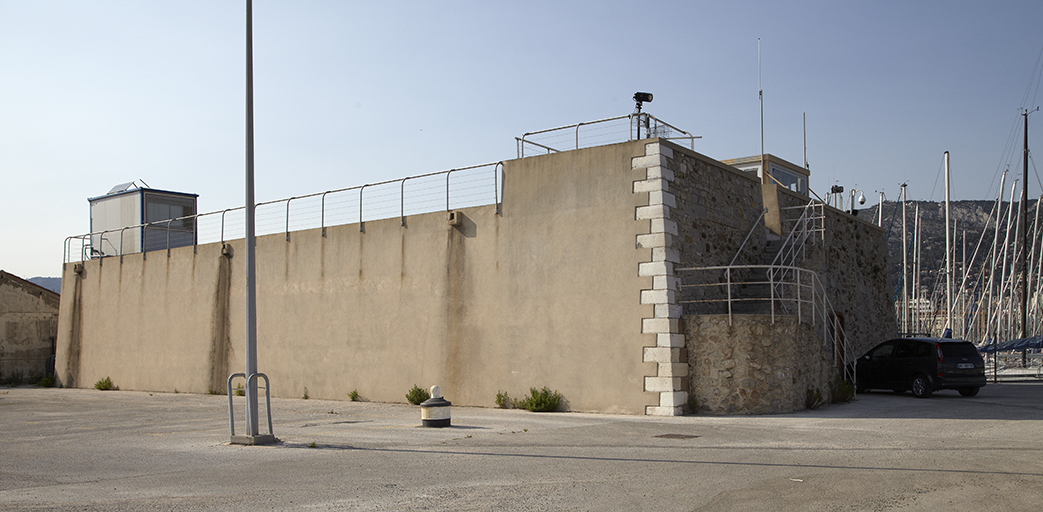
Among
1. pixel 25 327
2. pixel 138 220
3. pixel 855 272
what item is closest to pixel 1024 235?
pixel 855 272

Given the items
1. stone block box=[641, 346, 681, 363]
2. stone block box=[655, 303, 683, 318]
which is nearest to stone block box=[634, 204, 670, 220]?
stone block box=[655, 303, 683, 318]

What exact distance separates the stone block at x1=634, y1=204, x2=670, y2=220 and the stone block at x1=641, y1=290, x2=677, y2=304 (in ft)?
4.82

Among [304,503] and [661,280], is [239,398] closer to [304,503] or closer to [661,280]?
[661,280]

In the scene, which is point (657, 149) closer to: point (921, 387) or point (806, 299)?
point (806, 299)

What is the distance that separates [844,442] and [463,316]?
979 centimetres

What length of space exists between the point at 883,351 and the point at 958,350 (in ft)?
5.77

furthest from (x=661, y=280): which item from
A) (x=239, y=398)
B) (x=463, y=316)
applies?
(x=239, y=398)

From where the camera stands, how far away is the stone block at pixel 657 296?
52.1 feet

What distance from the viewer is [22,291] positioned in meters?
33.5

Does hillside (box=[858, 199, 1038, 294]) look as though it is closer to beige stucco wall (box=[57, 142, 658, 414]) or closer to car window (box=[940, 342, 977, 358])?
car window (box=[940, 342, 977, 358])

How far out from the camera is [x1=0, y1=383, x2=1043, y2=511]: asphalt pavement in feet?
24.0

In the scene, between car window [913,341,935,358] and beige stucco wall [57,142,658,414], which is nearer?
beige stucco wall [57,142,658,414]

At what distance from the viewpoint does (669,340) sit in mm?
15711

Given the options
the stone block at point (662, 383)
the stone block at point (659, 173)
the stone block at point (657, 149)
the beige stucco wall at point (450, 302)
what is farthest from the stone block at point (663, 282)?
the stone block at point (657, 149)
